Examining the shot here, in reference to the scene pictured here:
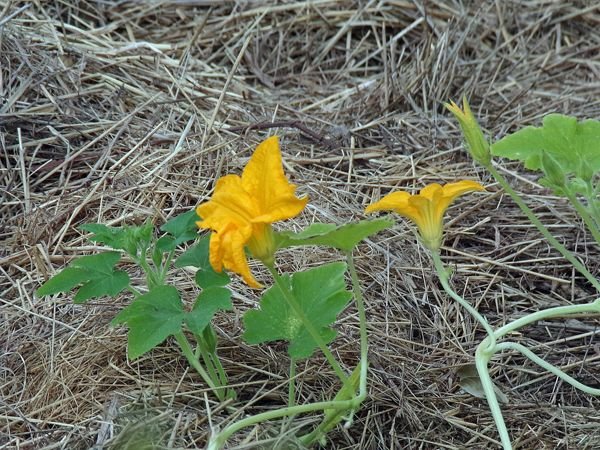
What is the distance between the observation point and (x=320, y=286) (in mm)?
1914

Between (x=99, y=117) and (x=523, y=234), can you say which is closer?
(x=523, y=234)

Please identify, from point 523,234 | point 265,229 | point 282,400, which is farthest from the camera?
point 523,234

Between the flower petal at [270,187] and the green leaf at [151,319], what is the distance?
0.30m

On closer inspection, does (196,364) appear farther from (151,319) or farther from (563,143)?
(563,143)

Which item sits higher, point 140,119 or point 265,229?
point 265,229

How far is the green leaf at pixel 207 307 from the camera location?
1759 millimetres

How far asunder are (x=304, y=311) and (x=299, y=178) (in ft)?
3.35

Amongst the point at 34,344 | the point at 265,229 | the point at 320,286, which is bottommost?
the point at 34,344

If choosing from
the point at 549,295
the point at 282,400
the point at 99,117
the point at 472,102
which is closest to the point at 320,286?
the point at 282,400

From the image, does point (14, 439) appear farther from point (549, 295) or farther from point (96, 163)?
point (549, 295)

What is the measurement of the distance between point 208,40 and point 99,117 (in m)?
0.73

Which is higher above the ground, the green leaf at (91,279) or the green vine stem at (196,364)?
the green leaf at (91,279)

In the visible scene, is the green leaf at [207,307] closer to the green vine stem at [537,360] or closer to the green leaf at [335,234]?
the green leaf at [335,234]

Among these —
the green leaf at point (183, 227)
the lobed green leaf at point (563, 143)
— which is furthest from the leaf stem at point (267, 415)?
the lobed green leaf at point (563, 143)
